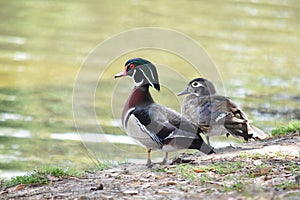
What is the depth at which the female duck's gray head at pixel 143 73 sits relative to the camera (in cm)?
774

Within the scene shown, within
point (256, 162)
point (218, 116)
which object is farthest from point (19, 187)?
point (218, 116)

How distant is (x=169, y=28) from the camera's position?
22594 millimetres

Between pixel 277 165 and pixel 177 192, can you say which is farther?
pixel 277 165

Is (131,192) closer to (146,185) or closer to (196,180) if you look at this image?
(146,185)

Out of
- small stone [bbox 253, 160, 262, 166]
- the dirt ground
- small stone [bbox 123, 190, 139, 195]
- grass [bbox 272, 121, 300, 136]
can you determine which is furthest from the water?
small stone [bbox 123, 190, 139, 195]

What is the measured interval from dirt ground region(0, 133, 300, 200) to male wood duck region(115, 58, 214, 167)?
0.25 meters

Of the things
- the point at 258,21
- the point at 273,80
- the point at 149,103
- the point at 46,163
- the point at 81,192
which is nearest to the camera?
the point at 81,192

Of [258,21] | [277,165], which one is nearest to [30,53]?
[258,21]

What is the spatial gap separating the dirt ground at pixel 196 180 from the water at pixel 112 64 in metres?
3.14

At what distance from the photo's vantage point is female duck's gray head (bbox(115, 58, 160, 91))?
25.4ft

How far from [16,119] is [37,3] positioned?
535 inches

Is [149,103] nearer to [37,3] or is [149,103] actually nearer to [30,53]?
[30,53]

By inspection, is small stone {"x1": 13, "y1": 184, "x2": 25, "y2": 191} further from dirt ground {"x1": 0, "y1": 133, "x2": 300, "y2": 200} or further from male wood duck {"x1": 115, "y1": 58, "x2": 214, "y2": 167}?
male wood duck {"x1": 115, "y1": 58, "x2": 214, "y2": 167}

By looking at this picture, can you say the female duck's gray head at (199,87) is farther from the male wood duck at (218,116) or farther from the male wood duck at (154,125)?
the male wood duck at (154,125)
